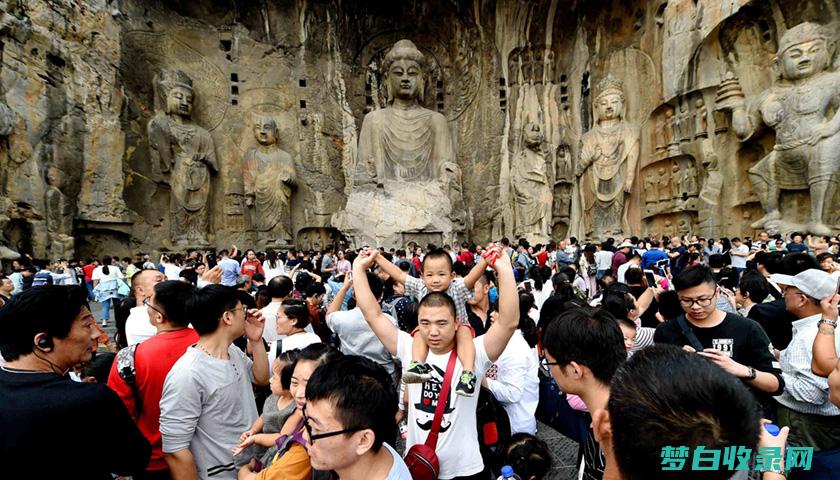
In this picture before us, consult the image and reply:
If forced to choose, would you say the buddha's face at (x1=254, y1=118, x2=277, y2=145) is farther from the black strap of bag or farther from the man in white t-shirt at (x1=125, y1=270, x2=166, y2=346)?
the black strap of bag

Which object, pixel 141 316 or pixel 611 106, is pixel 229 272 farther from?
pixel 611 106

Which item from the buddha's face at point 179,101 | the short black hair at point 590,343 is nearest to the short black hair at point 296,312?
the short black hair at point 590,343

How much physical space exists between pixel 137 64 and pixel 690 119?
15125 mm

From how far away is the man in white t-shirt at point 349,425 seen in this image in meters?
1.24

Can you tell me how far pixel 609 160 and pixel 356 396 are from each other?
12.8 meters

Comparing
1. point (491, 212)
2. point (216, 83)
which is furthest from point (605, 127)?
point (216, 83)

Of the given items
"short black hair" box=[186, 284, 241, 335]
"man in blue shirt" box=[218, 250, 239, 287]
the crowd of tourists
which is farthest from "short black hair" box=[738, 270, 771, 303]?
"man in blue shirt" box=[218, 250, 239, 287]

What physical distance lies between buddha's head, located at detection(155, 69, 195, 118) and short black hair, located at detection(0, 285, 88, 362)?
42.7 feet

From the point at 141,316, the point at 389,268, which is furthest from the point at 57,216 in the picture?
the point at 389,268

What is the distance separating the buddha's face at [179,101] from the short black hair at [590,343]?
45.6ft

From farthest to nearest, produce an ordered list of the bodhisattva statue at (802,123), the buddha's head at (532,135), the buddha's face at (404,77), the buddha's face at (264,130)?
the buddha's face at (264,130) → the buddha's head at (532,135) → the buddha's face at (404,77) → the bodhisattva statue at (802,123)

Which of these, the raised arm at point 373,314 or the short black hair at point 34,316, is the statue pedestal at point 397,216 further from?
the short black hair at point 34,316

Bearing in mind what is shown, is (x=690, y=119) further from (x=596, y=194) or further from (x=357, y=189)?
(x=357, y=189)

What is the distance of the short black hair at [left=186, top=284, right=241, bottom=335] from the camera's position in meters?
1.85
